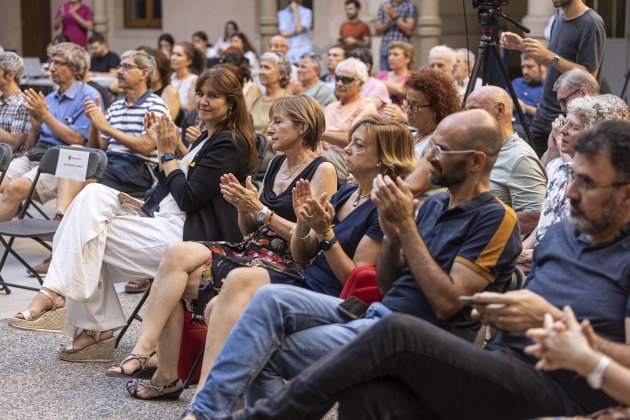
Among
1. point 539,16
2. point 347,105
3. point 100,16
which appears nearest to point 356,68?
point 347,105

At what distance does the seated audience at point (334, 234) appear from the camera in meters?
3.94

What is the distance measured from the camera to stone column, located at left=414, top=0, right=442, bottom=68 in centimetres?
1395

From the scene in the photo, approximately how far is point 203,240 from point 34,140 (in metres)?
3.15

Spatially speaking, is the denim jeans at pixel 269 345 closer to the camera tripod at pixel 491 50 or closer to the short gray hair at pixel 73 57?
the camera tripod at pixel 491 50

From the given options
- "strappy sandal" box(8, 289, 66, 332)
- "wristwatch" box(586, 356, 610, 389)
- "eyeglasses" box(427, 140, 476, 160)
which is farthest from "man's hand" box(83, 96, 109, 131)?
"wristwatch" box(586, 356, 610, 389)

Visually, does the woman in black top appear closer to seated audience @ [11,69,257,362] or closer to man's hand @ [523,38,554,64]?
seated audience @ [11,69,257,362]

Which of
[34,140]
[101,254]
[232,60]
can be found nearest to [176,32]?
[232,60]

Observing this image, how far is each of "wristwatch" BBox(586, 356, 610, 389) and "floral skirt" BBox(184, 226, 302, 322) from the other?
182 cm

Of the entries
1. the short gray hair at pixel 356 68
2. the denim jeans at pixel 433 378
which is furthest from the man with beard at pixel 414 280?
the short gray hair at pixel 356 68

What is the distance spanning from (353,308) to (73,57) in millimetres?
4820

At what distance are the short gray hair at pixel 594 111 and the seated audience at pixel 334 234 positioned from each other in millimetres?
728

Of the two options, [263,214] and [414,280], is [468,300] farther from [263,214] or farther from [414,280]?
[263,214]

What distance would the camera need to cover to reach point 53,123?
736 cm

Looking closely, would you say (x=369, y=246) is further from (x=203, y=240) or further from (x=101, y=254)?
(x=101, y=254)
